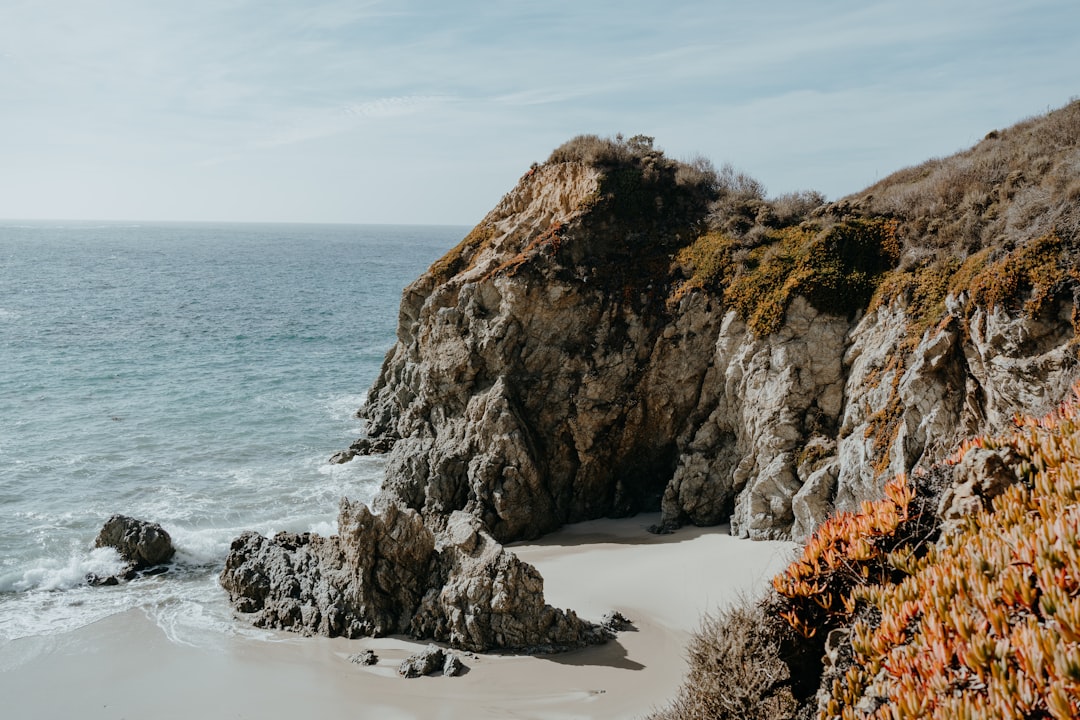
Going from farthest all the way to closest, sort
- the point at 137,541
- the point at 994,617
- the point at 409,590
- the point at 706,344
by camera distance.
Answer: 1. the point at 706,344
2. the point at 137,541
3. the point at 409,590
4. the point at 994,617

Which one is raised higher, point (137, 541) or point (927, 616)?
point (927, 616)

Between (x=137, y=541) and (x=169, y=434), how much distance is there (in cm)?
1125

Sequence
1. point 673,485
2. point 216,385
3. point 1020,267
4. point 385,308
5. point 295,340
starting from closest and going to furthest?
point 1020,267, point 673,485, point 216,385, point 295,340, point 385,308

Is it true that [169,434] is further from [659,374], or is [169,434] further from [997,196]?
[997,196]

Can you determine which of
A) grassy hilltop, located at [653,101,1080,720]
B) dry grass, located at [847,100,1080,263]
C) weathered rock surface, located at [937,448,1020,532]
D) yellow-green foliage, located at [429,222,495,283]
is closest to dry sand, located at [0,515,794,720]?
grassy hilltop, located at [653,101,1080,720]

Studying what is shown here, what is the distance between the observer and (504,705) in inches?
480

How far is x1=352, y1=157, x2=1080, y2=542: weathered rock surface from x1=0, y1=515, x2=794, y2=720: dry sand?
8.42ft

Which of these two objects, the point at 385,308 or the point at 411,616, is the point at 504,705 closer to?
the point at 411,616

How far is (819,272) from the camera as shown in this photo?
18.4 meters

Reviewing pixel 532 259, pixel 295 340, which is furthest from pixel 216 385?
pixel 532 259

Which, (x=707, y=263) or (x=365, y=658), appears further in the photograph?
(x=707, y=263)

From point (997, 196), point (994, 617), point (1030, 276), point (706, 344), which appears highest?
point (997, 196)

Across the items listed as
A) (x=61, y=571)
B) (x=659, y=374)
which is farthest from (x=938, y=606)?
(x=61, y=571)

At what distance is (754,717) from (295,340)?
44961mm
